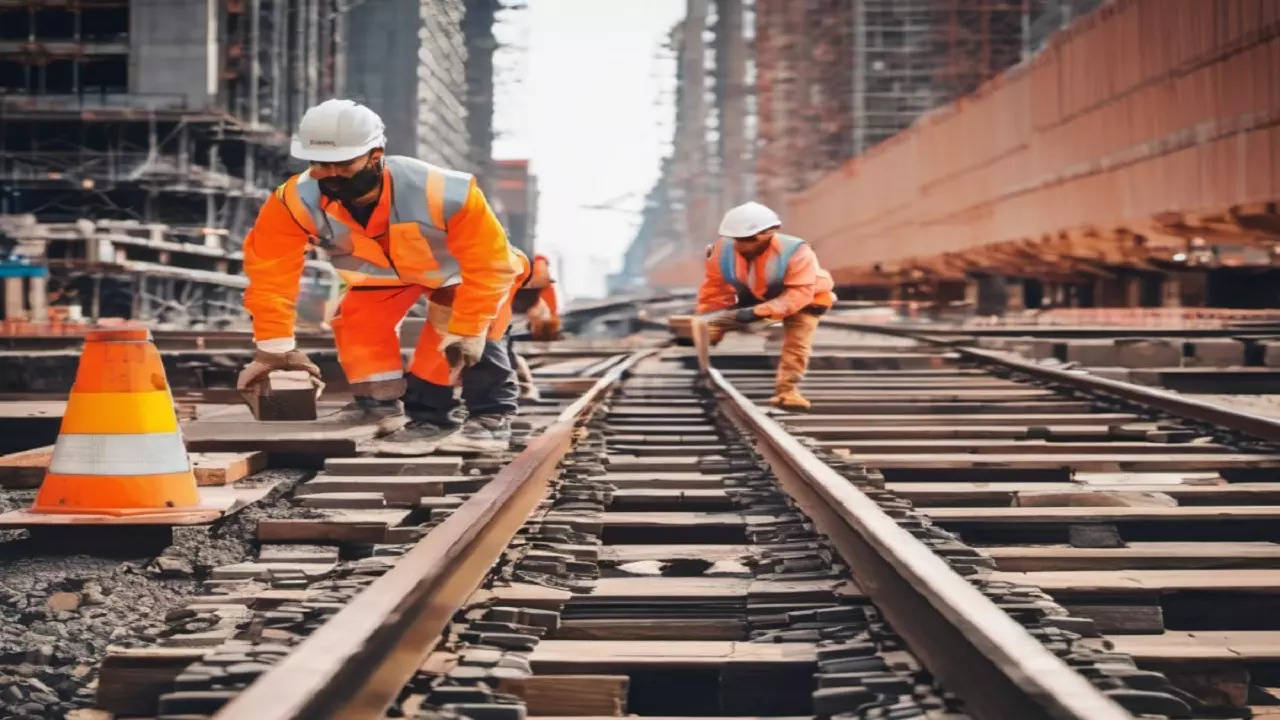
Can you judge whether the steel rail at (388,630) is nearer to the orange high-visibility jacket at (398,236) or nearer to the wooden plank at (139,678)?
the wooden plank at (139,678)

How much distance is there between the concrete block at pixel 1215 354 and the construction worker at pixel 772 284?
4.85 metres

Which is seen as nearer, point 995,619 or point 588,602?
point 995,619

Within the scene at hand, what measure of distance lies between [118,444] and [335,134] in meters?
1.48

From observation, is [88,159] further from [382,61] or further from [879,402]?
[879,402]

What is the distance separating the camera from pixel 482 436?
669cm

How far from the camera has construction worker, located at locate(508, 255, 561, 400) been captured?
9.00 metres

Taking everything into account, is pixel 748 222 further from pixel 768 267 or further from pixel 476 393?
pixel 476 393

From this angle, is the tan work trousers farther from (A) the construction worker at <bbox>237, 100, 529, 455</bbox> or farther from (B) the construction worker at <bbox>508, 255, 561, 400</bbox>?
(A) the construction worker at <bbox>237, 100, 529, 455</bbox>

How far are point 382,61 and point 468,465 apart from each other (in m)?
70.2

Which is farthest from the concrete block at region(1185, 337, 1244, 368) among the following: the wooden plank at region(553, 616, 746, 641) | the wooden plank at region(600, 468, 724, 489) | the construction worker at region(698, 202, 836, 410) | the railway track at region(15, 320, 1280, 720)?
the wooden plank at region(553, 616, 746, 641)

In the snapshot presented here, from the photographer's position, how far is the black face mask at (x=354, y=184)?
19.7 feet

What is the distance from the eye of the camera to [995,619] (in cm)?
283

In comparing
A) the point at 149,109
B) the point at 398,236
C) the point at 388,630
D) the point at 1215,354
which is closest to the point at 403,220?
the point at 398,236

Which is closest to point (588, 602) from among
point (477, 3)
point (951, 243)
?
point (951, 243)
